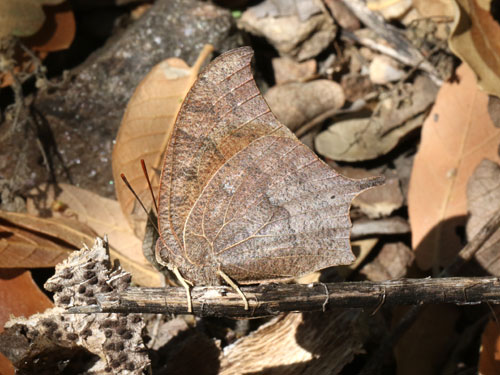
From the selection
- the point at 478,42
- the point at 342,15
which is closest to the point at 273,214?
the point at 478,42

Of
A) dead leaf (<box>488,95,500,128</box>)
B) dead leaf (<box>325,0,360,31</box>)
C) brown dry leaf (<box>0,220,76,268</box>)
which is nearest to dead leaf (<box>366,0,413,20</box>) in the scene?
dead leaf (<box>325,0,360,31</box>)

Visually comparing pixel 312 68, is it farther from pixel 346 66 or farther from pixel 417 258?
pixel 417 258

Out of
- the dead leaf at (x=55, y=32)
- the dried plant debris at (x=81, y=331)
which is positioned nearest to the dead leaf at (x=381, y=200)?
the dried plant debris at (x=81, y=331)

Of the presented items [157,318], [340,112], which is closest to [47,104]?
[157,318]

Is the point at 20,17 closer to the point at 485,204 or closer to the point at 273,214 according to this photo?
the point at 273,214

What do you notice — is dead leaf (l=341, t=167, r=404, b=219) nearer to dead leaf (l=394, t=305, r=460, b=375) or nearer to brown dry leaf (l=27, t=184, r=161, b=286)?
dead leaf (l=394, t=305, r=460, b=375)

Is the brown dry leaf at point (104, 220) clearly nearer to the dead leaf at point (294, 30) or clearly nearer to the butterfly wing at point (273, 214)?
the butterfly wing at point (273, 214)
